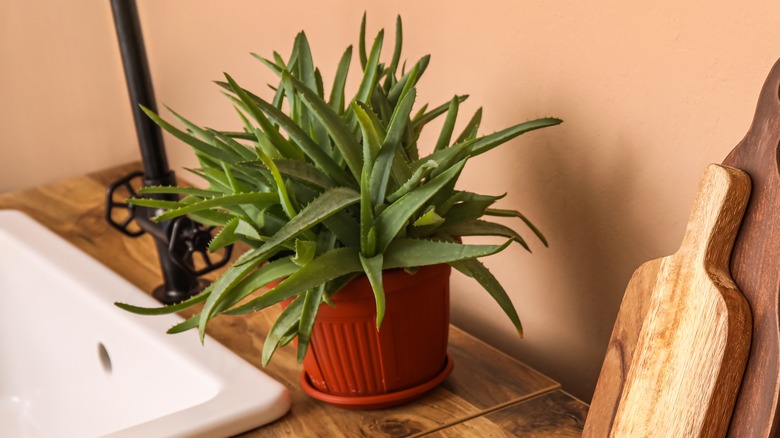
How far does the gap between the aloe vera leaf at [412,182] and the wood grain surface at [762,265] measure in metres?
0.22

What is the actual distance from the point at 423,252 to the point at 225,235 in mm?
163

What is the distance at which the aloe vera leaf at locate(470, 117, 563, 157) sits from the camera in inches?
30.8

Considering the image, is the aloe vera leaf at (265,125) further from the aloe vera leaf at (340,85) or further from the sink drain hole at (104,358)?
the sink drain hole at (104,358)

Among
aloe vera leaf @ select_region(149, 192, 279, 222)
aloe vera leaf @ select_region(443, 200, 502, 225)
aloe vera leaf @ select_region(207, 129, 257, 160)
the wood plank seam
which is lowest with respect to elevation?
the wood plank seam

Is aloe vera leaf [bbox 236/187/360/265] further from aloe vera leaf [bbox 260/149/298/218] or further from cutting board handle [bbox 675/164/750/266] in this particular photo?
cutting board handle [bbox 675/164/750/266]

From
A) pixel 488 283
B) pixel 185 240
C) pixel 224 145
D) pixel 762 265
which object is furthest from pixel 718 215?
pixel 185 240

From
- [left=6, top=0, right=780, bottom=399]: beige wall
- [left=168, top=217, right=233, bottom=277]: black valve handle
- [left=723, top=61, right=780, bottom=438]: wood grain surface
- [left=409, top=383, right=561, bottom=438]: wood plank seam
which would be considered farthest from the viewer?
[left=168, top=217, right=233, bottom=277]: black valve handle

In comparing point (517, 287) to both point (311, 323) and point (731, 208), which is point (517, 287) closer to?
point (311, 323)

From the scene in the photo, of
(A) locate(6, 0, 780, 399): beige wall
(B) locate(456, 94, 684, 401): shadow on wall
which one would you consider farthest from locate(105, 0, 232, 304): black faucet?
(B) locate(456, 94, 684, 401): shadow on wall

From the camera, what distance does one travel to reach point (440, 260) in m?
0.74

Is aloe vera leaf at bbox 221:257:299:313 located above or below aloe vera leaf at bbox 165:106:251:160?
below

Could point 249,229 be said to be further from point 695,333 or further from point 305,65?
point 695,333

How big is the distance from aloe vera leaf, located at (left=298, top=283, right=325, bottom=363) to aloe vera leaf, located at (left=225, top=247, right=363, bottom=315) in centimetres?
2

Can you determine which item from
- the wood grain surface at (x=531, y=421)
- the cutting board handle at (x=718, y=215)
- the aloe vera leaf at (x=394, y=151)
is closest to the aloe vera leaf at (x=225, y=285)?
the aloe vera leaf at (x=394, y=151)
